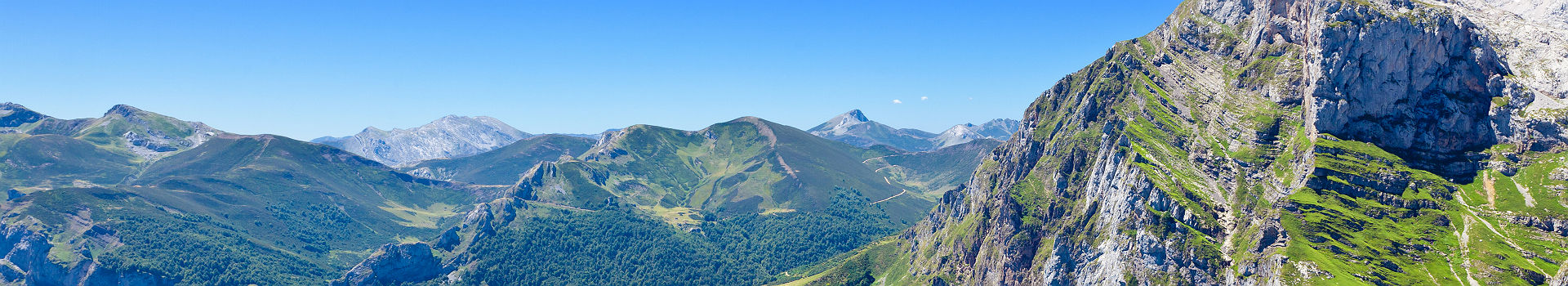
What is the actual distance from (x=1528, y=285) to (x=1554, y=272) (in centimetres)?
633

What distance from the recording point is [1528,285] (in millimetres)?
199875

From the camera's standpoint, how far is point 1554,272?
199m
